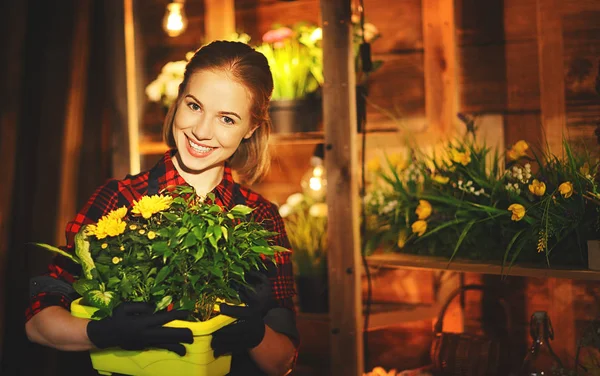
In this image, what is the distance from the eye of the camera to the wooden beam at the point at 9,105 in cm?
224

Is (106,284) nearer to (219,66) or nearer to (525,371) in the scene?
(219,66)

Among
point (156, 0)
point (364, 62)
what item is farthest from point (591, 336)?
point (156, 0)

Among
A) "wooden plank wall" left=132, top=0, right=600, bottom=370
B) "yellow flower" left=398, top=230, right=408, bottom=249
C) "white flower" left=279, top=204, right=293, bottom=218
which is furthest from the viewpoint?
"white flower" left=279, top=204, right=293, bottom=218

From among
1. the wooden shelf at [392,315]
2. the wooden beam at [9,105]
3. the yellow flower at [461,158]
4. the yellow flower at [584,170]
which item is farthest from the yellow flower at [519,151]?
the wooden beam at [9,105]

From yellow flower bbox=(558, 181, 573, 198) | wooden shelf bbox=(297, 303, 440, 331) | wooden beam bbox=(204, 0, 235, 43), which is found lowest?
wooden shelf bbox=(297, 303, 440, 331)

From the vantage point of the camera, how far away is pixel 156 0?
10.1ft

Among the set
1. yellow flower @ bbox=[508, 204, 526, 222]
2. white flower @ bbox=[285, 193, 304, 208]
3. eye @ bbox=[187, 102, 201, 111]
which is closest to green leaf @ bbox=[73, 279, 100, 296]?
eye @ bbox=[187, 102, 201, 111]

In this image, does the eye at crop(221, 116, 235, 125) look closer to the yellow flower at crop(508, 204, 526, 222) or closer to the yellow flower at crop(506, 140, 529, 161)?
the yellow flower at crop(508, 204, 526, 222)

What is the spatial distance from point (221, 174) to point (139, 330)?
1.87 feet

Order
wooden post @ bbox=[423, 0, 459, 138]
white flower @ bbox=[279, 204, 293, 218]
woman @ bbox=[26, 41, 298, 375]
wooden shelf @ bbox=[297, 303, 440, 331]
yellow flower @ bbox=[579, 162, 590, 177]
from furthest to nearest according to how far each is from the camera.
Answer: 1. white flower @ bbox=[279, 204, 293, 218]
2. wooden post @ bbox=[423, 0, 459, 138]
3. wooden shelf @ bbox=[297, 303, 440, 331]
4. yellow flower @ bbox=[579, 162, 590, 177]
5. woman @ bbox=[26, 41, 298, 375]

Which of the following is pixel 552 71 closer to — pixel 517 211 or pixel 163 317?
pixel 517 211

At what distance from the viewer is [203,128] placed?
5.93 ft

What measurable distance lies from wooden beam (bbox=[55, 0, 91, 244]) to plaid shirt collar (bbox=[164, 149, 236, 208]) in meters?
0.66

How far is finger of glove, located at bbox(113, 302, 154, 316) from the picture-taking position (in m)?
1.49
